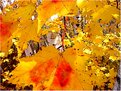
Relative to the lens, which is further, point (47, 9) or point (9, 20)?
point (9, 20)

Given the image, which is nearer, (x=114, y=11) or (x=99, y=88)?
(x=114, y=11)

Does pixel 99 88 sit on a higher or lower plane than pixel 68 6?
lower

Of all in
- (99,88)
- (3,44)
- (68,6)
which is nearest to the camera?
(68,6)

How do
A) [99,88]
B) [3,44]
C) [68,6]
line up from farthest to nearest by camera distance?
[99,88]
[3,44]
[68,6]

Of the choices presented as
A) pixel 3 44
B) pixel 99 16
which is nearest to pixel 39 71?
pixel 3 44

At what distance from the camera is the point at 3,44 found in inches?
37.4

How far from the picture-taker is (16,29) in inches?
37.5

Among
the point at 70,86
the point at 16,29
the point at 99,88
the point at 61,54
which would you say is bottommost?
the point at 99,88

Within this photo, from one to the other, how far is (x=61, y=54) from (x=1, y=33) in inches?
10.5

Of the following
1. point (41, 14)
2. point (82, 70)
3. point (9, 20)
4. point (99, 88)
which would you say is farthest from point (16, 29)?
point (99, 88)

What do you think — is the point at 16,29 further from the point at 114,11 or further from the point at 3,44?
the point at 114,11

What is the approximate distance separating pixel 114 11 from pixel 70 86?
1.08 feet

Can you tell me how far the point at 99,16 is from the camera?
92 cm

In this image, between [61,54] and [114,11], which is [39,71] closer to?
[61,54]
